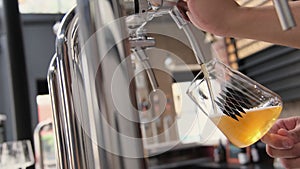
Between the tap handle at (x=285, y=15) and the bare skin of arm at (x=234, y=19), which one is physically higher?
the bare skin of arm at (x=234, y=19)

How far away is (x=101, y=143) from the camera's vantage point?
0.92 feet

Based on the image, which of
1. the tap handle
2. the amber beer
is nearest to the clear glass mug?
the amber beer

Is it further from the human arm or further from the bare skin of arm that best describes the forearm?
the human arm

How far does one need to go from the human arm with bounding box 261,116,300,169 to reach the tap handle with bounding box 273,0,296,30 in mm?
237

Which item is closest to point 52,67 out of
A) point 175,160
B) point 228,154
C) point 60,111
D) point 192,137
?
point 60,111

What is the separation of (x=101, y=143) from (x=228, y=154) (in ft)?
10.1

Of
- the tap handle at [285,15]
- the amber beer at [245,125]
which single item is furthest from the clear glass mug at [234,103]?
the tap handle at [285,15]

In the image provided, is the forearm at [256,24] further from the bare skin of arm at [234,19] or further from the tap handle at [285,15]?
the tap handle at [285,15]

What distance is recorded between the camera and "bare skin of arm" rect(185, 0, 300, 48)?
0.29 m

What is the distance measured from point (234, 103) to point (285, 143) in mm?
127

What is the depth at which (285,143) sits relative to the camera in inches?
16.7

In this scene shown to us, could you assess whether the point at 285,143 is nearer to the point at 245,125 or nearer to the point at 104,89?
the point at 245,125

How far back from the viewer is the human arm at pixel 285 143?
16.5 inches

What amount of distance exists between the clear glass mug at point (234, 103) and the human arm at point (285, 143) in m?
0.06
